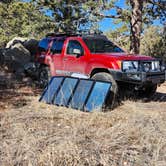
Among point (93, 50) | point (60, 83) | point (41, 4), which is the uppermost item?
point (41, 4)

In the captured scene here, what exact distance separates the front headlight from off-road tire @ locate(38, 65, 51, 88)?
3.41 metres

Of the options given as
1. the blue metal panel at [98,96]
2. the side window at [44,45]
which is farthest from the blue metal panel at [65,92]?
the side window at [44,45]

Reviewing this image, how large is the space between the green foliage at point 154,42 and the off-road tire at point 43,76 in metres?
14.6

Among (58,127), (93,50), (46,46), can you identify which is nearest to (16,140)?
(58,127)

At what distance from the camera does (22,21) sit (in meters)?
32.7

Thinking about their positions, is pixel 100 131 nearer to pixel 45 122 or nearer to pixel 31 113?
pixel 45 122

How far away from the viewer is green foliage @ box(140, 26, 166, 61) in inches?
1051

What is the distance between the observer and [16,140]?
584 centimetres

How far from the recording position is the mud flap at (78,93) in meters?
8.40

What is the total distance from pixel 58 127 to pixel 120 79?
3069mm

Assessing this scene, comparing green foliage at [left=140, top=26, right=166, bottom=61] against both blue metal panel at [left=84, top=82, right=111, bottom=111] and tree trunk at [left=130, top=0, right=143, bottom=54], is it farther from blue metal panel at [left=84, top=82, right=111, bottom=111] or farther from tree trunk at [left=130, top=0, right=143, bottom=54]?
blue metal panel at [left=84, top=82, right=111, bottom=111]

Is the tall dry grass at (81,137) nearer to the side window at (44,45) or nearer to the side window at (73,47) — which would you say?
the side window at (73,47)

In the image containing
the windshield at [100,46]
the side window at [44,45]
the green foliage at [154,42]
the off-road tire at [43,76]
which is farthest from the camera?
the green foliage at [154,42]

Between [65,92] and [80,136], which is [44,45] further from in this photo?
[80,136]
